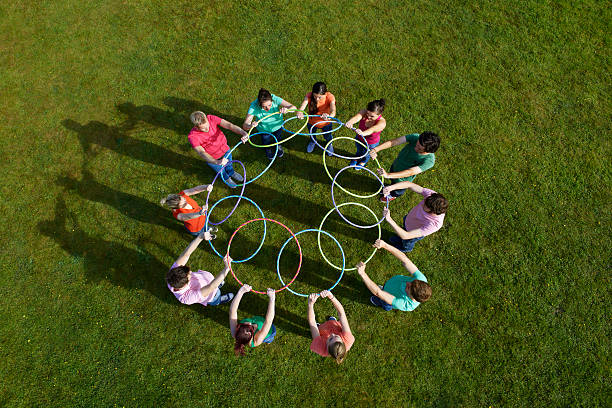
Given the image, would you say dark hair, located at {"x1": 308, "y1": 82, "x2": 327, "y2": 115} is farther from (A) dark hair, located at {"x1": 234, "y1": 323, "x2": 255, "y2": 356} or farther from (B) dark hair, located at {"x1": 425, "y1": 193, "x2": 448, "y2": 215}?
(A) dark hair, located at {"x1": 234, "y1": 323, "x2": 255, "y2": 356}

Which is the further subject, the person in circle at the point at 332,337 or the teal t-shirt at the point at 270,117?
the teal t-shirt at the point at 270,117

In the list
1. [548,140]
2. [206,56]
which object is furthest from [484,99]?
[206,56]

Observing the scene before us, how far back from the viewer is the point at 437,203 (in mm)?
5168

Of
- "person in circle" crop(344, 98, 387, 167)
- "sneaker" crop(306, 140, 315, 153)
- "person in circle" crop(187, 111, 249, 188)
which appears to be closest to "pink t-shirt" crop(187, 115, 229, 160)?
"person in circle" crop(187, 111, 249, 188)

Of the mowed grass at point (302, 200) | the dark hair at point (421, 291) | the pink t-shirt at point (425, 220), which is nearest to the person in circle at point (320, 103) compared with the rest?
the mowed grass at point (302, 200)

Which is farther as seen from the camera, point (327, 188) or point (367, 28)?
point (367, 28)

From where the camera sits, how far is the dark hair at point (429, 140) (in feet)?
18.1

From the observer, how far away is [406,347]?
682 cm

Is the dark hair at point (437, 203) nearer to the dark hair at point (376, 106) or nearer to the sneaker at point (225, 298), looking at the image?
the dark hair at point (376, 106)

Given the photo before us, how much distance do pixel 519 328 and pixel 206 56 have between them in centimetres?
1174

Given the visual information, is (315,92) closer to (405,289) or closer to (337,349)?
(405,289)

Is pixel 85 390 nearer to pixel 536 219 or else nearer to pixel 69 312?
pixel 69 312

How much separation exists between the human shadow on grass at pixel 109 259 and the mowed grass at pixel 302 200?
50 mm

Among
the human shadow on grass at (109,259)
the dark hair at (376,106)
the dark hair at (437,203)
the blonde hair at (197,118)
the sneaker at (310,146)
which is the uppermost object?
the dark hair at (376,106)
